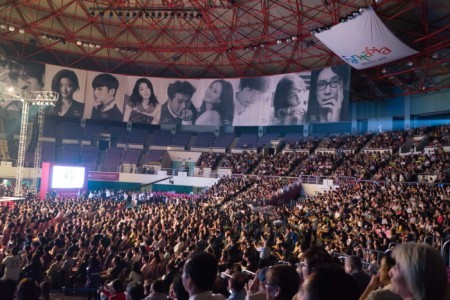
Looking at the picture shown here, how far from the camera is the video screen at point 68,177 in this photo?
2370 cm

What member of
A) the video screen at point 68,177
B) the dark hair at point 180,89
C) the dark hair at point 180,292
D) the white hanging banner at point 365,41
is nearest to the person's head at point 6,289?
the dark hair at point 180,292

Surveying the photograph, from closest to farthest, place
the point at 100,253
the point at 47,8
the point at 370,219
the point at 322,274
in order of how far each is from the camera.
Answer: the point at 322,274
the point at 100,253
the point at 370,219
the point at 47,8

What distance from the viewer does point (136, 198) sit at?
2658 centimetres

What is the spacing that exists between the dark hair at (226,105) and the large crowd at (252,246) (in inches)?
469

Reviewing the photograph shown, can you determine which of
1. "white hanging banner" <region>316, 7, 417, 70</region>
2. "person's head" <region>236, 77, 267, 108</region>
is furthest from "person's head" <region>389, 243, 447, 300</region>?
"person's head" <region>236, 77, 267, 108</region>

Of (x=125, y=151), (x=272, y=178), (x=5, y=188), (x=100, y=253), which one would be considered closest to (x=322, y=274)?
(x=100, y=253)

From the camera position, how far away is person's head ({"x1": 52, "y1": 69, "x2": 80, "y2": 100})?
110 ft

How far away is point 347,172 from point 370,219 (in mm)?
11088

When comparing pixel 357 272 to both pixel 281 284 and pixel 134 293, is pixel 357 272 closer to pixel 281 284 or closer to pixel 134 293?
pixel 281 284

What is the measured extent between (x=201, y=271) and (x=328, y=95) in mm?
27011

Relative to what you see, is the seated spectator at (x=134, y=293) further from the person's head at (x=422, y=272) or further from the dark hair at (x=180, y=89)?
the dark hair at (x=180, y=89)

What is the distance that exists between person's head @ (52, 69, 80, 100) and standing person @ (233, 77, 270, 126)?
14.9 meters

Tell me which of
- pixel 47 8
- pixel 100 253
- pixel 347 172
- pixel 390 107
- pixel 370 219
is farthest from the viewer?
pixel 390 107

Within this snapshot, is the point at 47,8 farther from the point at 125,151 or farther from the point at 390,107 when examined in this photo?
the point at 390,107
